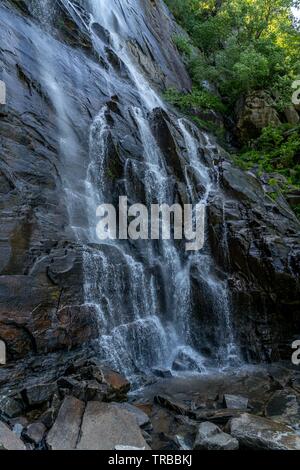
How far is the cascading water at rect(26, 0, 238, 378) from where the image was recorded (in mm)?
10477

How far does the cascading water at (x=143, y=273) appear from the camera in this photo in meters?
10.5

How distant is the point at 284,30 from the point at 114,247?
2515cm

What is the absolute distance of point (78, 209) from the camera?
38.1 feet

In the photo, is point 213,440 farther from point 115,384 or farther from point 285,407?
point 285,407

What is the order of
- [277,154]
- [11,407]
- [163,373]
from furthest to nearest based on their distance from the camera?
[277,154], [163,373], [11,407]

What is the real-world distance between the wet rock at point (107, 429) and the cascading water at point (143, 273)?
253cm

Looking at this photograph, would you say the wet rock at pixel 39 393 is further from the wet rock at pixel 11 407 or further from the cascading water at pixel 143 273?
the cascading water at pixel 143 273

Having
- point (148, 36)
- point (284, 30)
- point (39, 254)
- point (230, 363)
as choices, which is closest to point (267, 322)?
point (230, 363)

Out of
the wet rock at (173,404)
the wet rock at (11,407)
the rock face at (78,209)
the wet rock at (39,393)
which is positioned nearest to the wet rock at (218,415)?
the wet rock at (173,404)

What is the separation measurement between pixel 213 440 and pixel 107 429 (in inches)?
72.1

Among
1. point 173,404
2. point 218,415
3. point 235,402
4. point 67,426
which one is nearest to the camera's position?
point 67,426

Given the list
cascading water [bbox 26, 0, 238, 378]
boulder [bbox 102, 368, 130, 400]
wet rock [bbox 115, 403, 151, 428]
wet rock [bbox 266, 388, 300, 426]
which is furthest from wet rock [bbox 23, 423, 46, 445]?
wet rock [bbox 266, 388, 300, 426]

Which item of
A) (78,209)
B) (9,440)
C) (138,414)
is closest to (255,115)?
(78,209)

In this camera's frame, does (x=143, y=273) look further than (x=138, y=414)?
Yes
